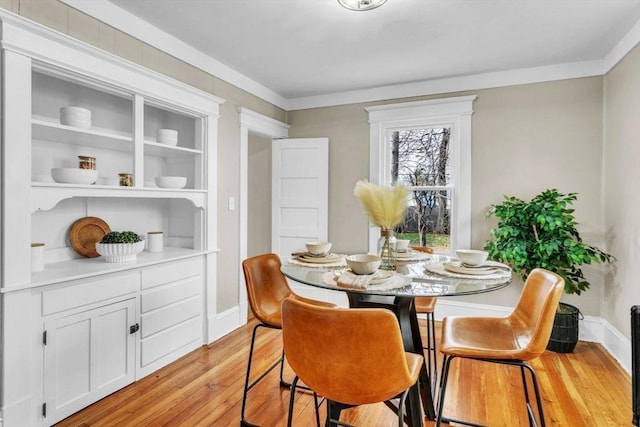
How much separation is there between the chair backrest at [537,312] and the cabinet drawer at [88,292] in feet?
7.69

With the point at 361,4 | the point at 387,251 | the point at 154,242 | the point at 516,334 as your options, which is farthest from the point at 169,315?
the point at 361,4

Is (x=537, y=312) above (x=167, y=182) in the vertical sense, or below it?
below

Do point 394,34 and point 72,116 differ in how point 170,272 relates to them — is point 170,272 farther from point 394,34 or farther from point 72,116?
point 394,34

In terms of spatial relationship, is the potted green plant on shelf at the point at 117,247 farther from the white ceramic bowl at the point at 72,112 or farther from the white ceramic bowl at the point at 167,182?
the white ceramic bowl at the point at 72,112

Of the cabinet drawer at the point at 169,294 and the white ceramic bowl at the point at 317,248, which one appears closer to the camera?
the white ceramic bowl at the point at 317,248

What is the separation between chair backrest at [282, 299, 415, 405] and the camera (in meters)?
1.17

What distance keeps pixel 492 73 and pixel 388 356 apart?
3.25 metres

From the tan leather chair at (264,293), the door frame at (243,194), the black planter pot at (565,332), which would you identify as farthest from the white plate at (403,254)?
the door frame at (243,194)

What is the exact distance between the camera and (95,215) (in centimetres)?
260

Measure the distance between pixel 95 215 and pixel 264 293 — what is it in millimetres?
1479

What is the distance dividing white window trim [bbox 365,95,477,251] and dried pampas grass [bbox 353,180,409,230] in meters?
2.05

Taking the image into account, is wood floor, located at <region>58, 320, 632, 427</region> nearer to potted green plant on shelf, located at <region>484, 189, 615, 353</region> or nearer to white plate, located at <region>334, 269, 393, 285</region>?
potted green plant on shelf, located at <region>484, 189, 615, 353</region>

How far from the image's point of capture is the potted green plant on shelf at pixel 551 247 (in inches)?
109

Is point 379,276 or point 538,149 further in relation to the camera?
point 538,149
